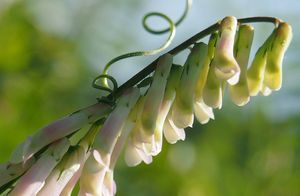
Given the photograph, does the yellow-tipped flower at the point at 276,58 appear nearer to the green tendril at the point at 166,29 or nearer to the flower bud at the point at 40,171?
the green tendril at the point at 166,29

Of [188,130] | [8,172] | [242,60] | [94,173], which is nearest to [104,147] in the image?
[94,173]

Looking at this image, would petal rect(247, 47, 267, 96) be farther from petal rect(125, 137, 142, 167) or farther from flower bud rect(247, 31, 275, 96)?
petal rect(125, 137, 142, 167)

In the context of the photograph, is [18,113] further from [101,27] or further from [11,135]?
[101,27]

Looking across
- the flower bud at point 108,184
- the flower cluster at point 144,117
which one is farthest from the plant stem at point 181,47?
the flower bud at point 108,184

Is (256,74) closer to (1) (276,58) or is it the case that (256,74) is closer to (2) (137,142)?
(1) (276,58)

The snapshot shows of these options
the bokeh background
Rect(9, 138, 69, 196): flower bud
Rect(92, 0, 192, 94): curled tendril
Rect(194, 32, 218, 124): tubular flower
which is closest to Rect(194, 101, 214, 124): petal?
Rect(194, 32, 218, 124): tubular flower
